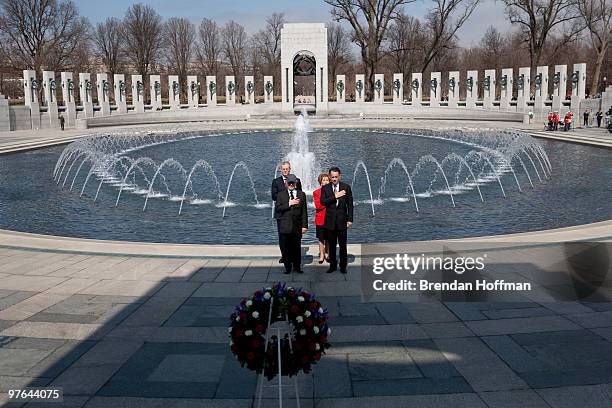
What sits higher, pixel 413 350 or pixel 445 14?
pixel 445 14

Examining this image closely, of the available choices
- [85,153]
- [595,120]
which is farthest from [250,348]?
[595,120]

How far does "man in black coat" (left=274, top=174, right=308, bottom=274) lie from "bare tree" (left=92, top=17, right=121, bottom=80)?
74001mm

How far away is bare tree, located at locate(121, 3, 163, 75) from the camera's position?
238ft

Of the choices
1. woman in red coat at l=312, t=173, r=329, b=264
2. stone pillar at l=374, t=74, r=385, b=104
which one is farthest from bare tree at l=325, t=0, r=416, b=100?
woman in red coat at l=312, t=173, r=329, b=264

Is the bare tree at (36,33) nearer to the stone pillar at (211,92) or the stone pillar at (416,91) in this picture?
the stone pillar at (211,92)

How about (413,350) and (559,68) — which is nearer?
(413,350)

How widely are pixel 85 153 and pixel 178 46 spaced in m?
60.2

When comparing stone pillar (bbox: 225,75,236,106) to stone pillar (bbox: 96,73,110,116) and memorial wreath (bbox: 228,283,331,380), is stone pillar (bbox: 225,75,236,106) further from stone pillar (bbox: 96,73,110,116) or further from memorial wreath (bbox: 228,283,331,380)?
memorial wreath (bbox: 228,283,331,380)

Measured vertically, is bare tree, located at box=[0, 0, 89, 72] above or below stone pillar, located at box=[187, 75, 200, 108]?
above

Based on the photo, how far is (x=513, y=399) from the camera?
4738 mm

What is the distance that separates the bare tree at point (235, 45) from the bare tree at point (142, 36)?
578 inches

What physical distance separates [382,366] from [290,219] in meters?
3.16

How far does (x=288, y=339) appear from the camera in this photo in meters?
4.39

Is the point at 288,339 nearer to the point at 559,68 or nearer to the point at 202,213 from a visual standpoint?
the point at 202,213
